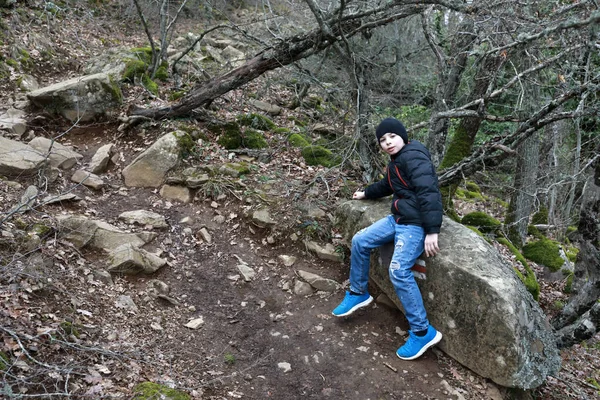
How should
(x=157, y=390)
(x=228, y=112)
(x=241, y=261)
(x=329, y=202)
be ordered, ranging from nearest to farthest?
(x=157, y=390), (x=241, y=261), (x=329, y=202), (x=228, y=112)

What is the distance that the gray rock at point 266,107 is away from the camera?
9.36 m

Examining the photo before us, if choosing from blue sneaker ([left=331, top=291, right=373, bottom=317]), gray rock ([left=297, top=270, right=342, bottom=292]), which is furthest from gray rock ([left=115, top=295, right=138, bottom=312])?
blue sneaker ([left=331, top=291, right=373, bottom=317])

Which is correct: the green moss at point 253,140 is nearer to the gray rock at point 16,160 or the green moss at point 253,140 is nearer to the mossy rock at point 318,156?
the mossy rock at point 318,156

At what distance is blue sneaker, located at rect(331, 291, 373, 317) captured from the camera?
453 centimetres

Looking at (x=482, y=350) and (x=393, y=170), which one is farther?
(x=393, y=170)

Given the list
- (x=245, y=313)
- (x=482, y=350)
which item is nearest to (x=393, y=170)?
(x=482, y=350)

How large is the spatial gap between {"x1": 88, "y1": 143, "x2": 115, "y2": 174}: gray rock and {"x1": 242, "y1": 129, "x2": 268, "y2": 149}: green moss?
7.21ft

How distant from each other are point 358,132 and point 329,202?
1.12m

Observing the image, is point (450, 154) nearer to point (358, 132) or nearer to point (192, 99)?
point (358, 132)

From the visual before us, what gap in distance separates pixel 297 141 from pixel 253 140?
814 millimetres

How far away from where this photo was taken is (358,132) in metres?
6.32

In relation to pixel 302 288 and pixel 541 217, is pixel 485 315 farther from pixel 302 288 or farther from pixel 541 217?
pixel 541 217

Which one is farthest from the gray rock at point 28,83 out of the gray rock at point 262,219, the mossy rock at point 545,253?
the mossy rock at point 545,253

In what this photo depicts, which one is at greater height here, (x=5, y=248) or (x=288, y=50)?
(x=288, y=50)
